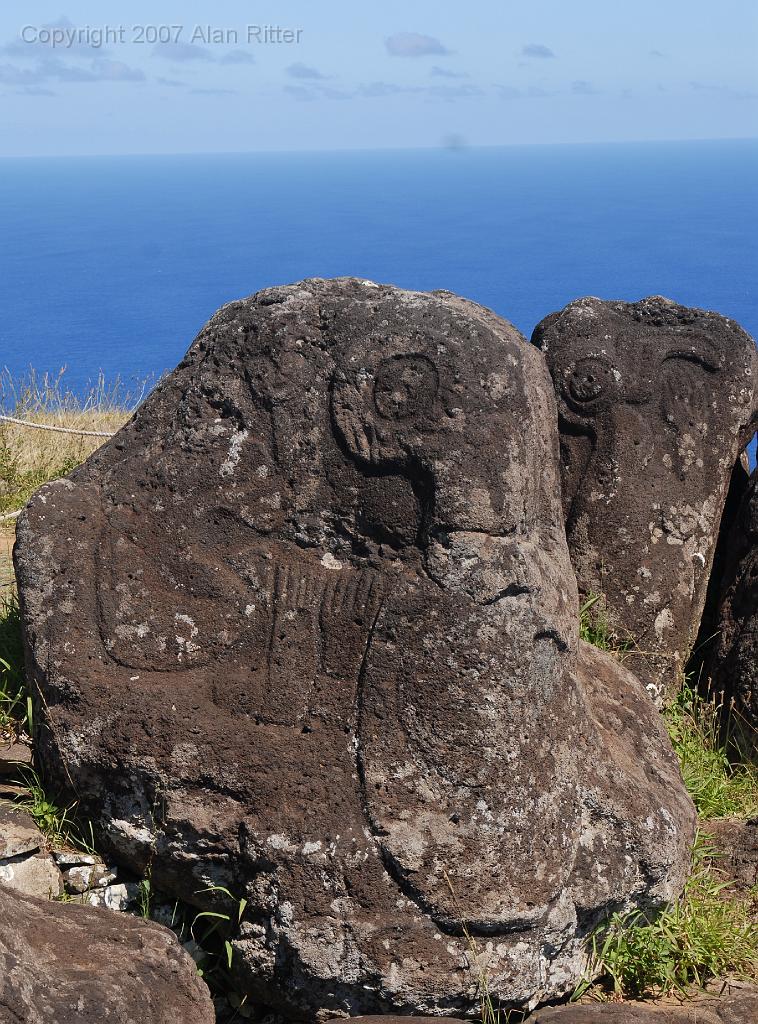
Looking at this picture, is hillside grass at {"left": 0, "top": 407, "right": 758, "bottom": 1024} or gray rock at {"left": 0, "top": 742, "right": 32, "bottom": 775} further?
gray rock at {"left": 0, "top": 742, "right": 32, "bottom": 775}

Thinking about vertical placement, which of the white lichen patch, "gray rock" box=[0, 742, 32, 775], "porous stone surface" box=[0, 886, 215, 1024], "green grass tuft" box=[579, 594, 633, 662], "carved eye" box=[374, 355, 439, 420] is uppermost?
"carved eye" box=[374, 355, 439, 420]

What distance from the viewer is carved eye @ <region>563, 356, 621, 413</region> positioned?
496 cm

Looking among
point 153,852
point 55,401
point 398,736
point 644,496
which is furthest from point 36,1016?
point 55,401

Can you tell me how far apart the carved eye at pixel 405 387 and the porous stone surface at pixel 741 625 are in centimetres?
209

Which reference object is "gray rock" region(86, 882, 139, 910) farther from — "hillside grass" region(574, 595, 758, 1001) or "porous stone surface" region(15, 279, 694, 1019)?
"hillside grass" region(574, 595, 758, 1001)

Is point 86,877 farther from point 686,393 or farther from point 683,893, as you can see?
point 686,393

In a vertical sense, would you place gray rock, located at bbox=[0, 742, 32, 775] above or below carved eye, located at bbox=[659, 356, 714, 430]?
below

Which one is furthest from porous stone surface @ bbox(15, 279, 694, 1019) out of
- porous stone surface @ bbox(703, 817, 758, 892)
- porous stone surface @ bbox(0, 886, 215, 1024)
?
porous stone surface @ bbox(703, 817, 758, 892)

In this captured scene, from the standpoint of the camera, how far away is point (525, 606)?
3.30 meters

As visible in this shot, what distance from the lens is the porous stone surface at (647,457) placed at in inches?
195

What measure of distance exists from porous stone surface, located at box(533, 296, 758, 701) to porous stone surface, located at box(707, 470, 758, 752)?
0.14m

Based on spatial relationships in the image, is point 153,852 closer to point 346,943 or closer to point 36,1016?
point 346,943

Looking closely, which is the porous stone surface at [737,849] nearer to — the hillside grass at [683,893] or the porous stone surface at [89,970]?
the hillside grass at [683,893]

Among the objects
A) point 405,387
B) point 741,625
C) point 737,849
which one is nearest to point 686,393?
point 741,625
